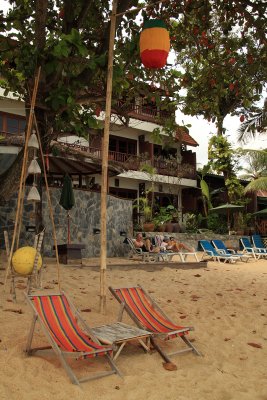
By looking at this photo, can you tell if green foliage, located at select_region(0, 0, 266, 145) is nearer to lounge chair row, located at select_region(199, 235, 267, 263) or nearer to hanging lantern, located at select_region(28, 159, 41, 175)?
hanging lantern, located at select_region(28, 159, 41, 175)

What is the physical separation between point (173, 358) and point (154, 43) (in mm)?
3451

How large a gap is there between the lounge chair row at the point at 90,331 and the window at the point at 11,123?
14683mm

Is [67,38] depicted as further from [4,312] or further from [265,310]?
[265,310]

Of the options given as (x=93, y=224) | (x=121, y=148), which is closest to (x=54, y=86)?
(x=93, y=224)

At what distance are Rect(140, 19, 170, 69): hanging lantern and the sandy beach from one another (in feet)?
10.6

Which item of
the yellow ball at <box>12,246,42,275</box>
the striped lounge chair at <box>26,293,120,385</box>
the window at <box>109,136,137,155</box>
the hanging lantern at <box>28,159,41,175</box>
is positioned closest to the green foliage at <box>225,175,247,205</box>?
the window at <box>109,136,137,155</box>

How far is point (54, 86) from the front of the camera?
6.21 meters

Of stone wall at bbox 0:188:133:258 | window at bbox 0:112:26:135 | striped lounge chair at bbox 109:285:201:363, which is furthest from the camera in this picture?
window at bbox 0:112:26:135

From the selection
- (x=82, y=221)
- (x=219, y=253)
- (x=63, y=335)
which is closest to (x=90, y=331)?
(x=63, y=335)

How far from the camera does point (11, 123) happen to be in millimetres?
18406

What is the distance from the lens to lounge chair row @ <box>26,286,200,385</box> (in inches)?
141

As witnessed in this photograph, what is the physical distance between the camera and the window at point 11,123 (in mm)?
18125

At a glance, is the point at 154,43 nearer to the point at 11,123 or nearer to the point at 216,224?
the point at 11,123

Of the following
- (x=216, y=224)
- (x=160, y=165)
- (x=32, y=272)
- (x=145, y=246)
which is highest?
(x=160, y=165)
